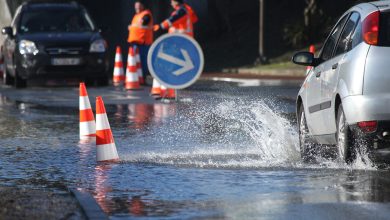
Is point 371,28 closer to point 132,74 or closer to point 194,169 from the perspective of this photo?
point 194,169

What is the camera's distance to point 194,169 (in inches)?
446

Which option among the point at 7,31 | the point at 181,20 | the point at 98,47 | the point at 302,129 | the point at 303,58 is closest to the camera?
the point at 303,58

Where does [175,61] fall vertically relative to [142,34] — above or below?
below

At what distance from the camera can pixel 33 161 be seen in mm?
12258

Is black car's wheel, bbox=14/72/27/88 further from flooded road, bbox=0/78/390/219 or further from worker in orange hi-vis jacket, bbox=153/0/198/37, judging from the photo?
flooded road, bbox=0/78/390/219

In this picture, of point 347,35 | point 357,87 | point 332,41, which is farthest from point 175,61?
point 357,87

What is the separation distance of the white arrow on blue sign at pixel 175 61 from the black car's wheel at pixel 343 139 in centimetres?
844

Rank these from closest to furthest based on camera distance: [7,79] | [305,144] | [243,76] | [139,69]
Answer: [305,144]
[139,69]
[7,79]
[243,76]

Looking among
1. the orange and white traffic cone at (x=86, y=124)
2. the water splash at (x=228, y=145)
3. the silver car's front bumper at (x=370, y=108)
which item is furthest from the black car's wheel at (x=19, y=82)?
the silver car's front bumper at (x=370, y=108)

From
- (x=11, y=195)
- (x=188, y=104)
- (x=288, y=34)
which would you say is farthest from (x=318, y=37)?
(x=11, y=195)

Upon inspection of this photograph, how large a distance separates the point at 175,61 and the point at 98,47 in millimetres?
6834

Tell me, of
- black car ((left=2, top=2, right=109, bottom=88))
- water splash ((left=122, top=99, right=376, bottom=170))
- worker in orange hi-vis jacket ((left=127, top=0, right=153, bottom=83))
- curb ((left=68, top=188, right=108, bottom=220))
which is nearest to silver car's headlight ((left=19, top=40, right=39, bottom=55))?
black car ((left=2, top=2, right=109, bottom=88))

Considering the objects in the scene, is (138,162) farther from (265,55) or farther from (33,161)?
(265,55)

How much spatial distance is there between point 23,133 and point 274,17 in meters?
24.7
